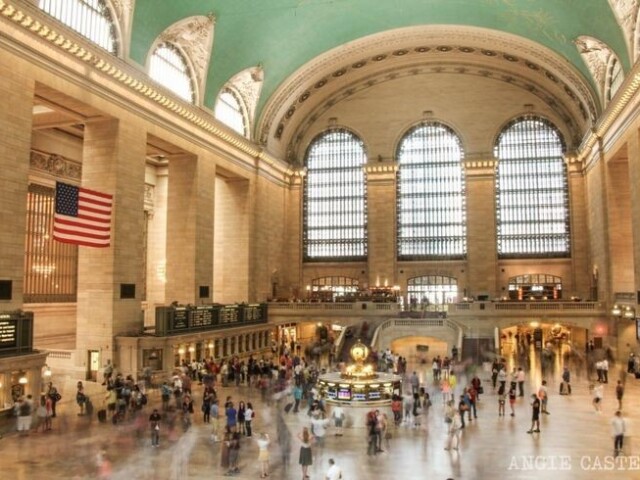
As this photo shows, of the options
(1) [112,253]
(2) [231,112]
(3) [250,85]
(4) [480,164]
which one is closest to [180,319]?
(1) [112,253]

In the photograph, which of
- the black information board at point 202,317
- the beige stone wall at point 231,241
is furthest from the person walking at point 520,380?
the beige stone wall at point 231,241

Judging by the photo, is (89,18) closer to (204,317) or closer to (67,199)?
(67,199)

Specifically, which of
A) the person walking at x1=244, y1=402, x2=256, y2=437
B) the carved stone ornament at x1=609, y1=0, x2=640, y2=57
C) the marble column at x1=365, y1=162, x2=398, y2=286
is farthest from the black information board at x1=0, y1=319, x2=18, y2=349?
the marble column at x1=365, y1=162, x2=398, y2=286

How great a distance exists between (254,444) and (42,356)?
7647 mm

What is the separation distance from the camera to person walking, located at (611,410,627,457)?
40.4ft

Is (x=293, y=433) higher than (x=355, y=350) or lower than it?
lower

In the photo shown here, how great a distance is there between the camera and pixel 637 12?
2384 centimetres

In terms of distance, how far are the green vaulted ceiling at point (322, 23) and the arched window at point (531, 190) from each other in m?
8.70

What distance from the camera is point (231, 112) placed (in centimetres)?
3397

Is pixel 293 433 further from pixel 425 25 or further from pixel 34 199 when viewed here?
pixel 425 25

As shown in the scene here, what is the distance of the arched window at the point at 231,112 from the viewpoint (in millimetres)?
32781

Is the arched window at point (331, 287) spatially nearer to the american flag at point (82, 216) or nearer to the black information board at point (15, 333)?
the american flag at point (82, 216)

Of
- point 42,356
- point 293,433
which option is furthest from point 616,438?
point 42,356

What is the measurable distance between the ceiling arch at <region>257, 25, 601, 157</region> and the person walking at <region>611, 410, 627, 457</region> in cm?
2369
